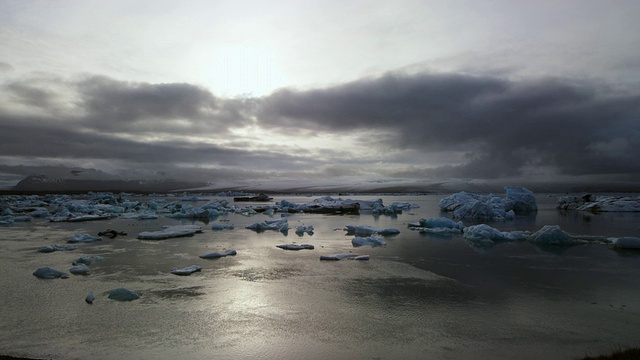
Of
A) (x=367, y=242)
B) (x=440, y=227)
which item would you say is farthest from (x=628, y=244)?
(x=367, y=242)

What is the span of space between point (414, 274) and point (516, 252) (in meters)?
4.97

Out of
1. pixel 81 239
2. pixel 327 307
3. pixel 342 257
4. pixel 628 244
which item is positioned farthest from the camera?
pixel 81 239

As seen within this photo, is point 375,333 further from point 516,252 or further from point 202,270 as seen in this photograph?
point 516,252

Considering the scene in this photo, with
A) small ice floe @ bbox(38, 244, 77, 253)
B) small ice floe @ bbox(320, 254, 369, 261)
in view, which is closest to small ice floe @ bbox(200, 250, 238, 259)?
small ice floe @ bbox(320, 254, 369, 261)

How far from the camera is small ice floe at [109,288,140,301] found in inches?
269

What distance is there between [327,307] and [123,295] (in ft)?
11.6

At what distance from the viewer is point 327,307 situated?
21.1 feet

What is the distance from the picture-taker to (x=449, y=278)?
334 inches

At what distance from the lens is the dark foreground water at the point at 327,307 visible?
15.7ft

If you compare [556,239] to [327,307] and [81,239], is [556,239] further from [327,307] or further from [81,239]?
[81,239]

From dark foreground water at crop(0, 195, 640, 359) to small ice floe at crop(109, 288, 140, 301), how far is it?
16 cm

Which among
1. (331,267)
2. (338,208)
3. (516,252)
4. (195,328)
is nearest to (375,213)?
(338,208)

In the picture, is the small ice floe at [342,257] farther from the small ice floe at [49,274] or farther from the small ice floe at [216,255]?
the small ice floe at [49,274]

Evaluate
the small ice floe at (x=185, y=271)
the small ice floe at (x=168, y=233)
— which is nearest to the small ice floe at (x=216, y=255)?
the small ice floe at (x=185, y=271)
